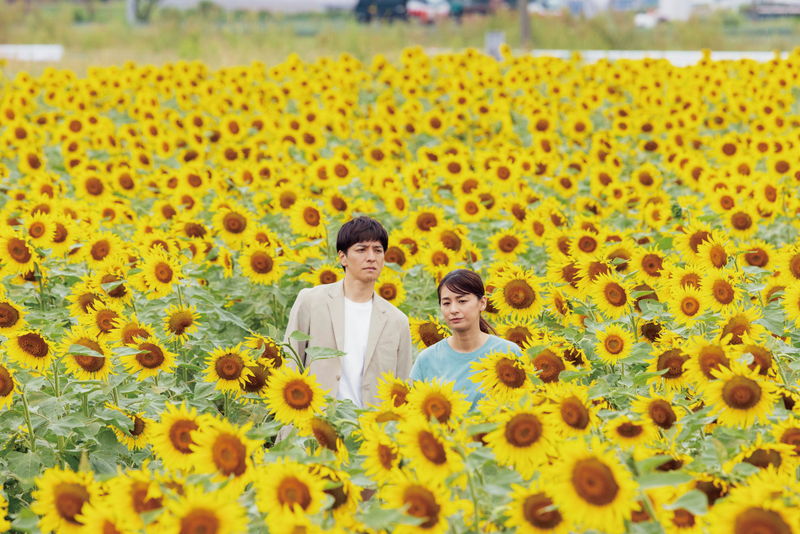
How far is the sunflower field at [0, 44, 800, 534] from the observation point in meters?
2.86

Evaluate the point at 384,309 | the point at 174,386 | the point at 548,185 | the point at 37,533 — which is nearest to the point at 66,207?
the point at 174,386

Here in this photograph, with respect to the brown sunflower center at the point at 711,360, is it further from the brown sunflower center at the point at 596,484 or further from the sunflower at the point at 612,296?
the sunflower at the point at 612,296

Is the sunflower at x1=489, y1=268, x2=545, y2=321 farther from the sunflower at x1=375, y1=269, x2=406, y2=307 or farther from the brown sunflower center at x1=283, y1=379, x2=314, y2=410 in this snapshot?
the brown sunflower center at x1=283, y1=379, x2=314, y2=410

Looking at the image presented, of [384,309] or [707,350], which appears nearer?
[707,350]

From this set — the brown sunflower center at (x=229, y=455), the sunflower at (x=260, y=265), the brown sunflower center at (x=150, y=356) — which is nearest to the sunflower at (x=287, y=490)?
the brown sunflower center at (x=229, y=455)

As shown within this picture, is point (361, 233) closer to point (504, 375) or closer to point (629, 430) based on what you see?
point (504, 375)

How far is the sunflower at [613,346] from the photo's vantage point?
15.5 feet

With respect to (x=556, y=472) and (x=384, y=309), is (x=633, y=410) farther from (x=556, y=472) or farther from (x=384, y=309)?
(x=384, y=309)

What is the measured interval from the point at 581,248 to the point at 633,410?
2780mm

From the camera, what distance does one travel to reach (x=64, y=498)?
299cm

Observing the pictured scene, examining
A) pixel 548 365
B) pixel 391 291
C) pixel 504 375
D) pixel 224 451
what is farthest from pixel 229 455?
pixel 391 291

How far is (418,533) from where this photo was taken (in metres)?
2.79

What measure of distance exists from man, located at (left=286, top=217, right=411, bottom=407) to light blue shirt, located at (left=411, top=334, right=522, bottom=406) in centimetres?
27

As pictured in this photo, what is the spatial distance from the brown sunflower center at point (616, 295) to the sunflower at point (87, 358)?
2.35 metres
